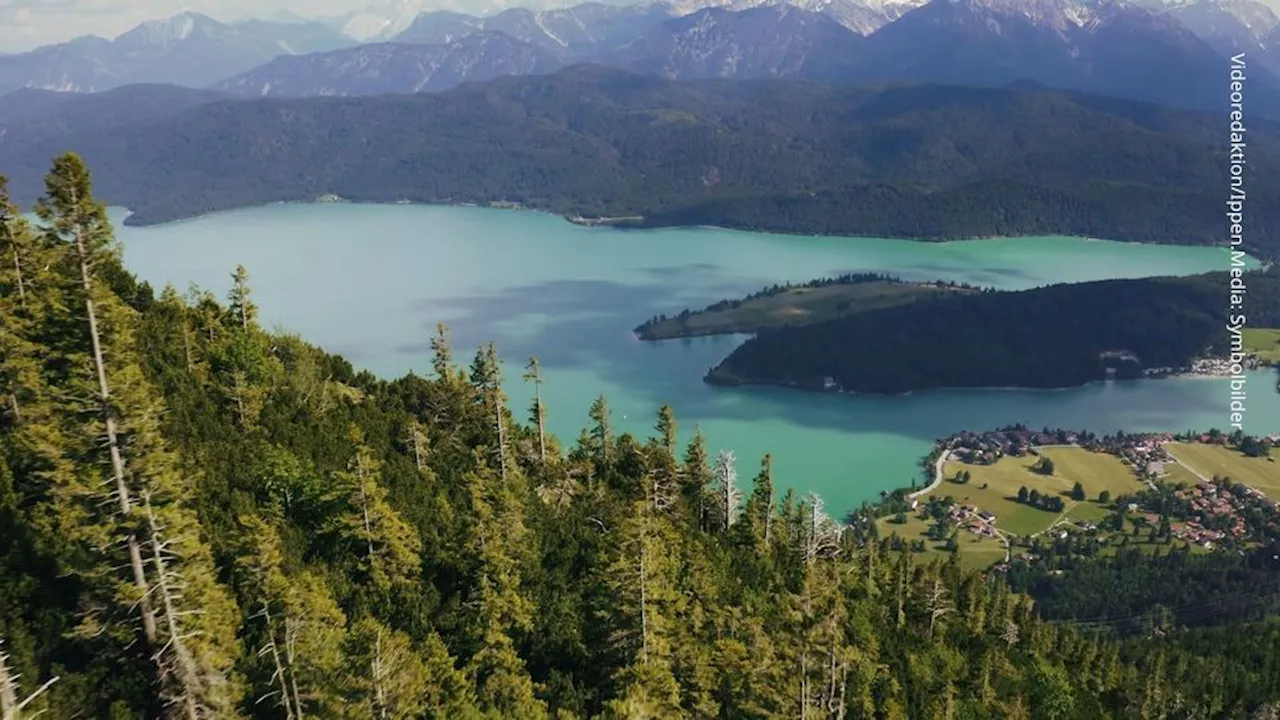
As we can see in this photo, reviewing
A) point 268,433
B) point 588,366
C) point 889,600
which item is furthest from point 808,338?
point 268,433

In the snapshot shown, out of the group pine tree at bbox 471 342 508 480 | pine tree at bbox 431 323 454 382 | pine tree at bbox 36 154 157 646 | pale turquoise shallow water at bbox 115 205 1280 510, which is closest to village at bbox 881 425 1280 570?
pale turquoise shallow water at bbox 115 205 1280 510

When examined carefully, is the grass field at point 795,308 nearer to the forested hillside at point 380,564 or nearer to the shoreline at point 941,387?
the shoreline at point 941,387

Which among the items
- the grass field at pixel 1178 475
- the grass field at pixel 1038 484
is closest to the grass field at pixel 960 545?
the grass field at pixel 1038 484

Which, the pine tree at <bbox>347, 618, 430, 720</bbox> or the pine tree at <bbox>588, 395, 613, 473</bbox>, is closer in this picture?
Answer: the pine tree at <bbox>347, 618, 430, 720</bbox>

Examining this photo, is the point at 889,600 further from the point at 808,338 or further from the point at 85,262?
the point at 808,338

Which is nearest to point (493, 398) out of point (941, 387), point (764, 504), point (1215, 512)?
point (764, 504)

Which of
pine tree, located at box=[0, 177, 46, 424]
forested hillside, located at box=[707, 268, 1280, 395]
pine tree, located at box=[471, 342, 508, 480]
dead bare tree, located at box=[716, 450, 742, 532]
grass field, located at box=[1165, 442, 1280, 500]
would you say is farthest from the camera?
forested hillside, located at box=[707, 268, 1280, 395]

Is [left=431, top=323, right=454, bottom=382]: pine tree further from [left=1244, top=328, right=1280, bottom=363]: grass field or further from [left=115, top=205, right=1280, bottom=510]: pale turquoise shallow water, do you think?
[left=1244, top=328, right=1280, bottom=363]: grass field

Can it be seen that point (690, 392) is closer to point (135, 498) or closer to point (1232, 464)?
point (1232, 464)
